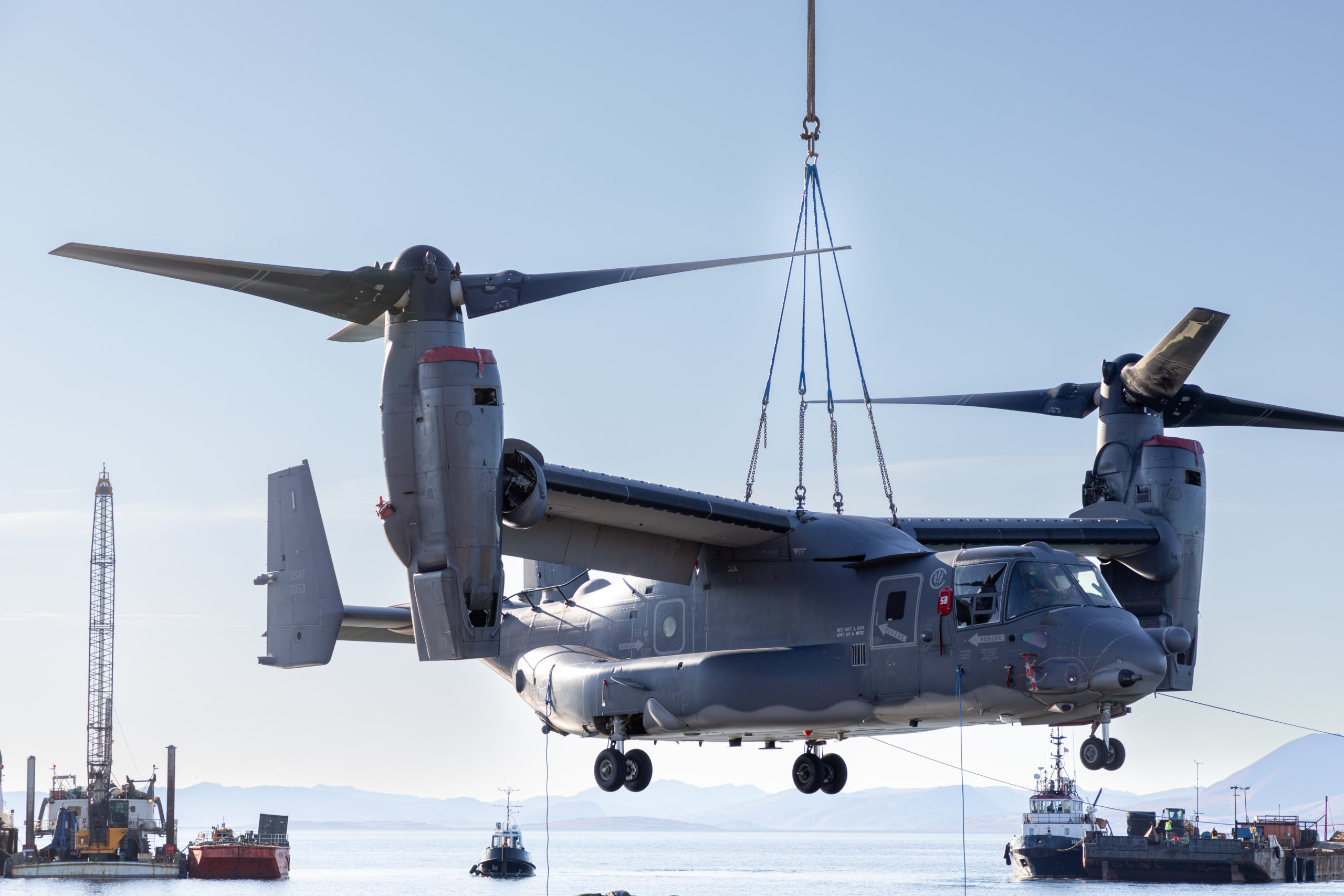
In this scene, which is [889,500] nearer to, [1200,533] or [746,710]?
[746,710]

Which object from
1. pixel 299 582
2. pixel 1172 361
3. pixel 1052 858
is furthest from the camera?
pixel 1052 858

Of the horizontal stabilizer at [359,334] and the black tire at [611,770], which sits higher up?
the horizontal stabilizer at [359,334]

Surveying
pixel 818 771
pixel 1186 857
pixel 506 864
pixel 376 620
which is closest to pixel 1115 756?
pixel 818 771

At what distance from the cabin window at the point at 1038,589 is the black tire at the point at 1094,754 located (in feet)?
9.96

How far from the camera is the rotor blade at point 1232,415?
27.3 meters

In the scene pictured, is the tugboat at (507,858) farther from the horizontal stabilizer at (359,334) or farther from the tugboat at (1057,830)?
the horizontal stabilizer at (359,334)

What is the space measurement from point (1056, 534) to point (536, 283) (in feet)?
34.8

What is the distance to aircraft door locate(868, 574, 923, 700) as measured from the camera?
19.7 m

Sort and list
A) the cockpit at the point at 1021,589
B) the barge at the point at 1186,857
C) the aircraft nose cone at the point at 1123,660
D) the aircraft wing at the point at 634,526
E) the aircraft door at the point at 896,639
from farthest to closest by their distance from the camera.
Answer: the barge at the point at 1186,857
the aircraft wing at the point at 634,526
the aircraft door at the point at 896,639
the cockpit at the point at 1021,589
the aircraft nose cone at the point at 1123,660

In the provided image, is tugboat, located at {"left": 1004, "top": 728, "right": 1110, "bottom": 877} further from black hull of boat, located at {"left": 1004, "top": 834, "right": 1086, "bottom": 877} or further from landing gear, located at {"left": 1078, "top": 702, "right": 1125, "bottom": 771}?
landing gear, located at {"left": 1078, "top": 702, "right": 1125, "bottom": 771}

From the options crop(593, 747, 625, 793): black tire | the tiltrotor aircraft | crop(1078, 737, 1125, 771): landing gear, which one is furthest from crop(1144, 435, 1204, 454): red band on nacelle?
crop(593, 747, 625, 793): black tire

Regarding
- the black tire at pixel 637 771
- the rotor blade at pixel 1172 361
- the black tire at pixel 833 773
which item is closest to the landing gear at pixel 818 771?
the black tire at pixel 833 773

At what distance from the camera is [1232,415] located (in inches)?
1085

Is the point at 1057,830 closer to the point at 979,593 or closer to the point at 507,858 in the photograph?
the point at 507,858
